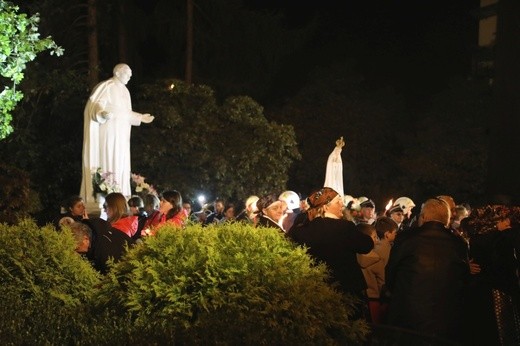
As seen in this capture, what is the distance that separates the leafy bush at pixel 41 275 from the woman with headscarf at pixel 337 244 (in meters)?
1.72

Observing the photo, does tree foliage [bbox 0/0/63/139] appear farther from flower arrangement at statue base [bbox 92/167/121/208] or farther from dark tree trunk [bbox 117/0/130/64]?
dark tree trunk [bbox 117/0/130/64]

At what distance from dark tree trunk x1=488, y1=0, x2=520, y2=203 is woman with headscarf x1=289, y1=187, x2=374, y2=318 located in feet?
9.27

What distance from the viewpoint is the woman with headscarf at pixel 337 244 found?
7.20 meters

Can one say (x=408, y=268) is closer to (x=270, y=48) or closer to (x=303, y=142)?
(x=270, y=48)

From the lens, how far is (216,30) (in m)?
34.3

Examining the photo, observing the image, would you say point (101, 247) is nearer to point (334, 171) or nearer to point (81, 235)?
point (81, 235)

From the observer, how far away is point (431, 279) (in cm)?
715

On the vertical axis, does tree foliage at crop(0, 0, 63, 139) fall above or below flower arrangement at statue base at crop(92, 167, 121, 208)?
above

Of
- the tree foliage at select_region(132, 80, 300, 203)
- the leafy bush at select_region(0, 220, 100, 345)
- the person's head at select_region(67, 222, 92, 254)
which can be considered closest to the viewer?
the leafy bush at select_region(0, 220, 100, 345)

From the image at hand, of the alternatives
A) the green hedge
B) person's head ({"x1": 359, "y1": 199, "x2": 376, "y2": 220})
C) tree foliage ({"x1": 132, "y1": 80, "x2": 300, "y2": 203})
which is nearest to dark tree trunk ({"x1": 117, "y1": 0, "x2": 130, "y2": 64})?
tree foliage ({"x1": 132, "y1": 80, "x2": 300, "y2": 203})

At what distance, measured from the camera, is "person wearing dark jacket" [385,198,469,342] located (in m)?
7.15

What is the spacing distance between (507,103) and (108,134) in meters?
8.34

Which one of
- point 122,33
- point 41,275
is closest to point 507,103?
point 41,275

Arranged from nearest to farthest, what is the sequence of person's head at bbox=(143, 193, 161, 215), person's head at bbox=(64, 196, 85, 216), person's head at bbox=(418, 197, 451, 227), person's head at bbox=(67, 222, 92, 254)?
person's head at bbox=(418, 197, 451, 227)
person's head at bbox=(67, 222, 92, 254)
person's head at bbox=(64, 196, 85, 216)
person's head at bbox=(143, 193, 161, 215)
